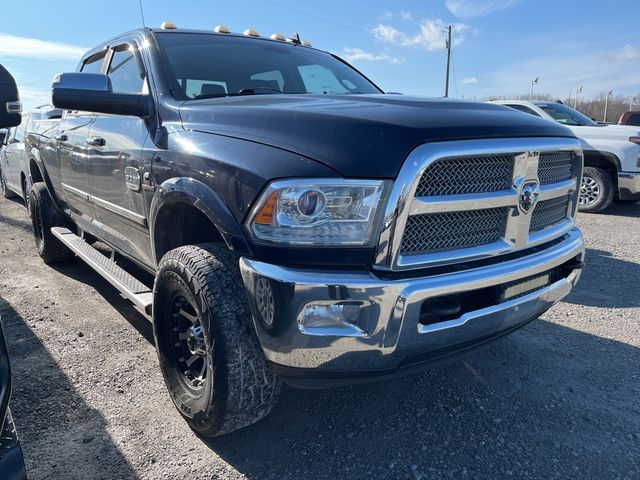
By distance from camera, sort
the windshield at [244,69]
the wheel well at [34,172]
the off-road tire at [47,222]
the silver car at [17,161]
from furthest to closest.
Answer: the silver car at [17,161] → the wheel well at [34,172] → the off-road tire at [47,222] → the windshield at [244,69]

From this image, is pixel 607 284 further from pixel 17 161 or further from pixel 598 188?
pixel 17 161

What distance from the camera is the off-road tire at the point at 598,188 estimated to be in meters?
8.08

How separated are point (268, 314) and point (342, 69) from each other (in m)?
2.63

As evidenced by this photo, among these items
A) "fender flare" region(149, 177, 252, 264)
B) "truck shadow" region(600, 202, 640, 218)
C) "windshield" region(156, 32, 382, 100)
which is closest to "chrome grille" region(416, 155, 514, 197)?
"fender flare" region(149, 177, 252, 264)

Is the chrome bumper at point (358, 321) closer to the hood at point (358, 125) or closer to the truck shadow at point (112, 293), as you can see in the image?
the hood at point (358, 125)

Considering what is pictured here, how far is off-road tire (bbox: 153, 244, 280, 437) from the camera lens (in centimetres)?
202

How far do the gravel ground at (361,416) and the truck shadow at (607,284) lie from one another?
46 cm

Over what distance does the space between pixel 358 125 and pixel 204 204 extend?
0.72 meters

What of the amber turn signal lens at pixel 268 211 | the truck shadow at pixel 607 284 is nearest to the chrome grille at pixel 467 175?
the amber turn signal lens at pixel 268 211

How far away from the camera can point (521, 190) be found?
2.16 meters

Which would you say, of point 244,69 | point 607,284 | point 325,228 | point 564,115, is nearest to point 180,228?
point 325,228

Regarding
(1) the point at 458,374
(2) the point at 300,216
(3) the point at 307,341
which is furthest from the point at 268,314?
(1) the point at 458,374

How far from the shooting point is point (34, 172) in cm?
543

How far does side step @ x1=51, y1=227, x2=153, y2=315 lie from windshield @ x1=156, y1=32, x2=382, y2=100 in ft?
3.66
